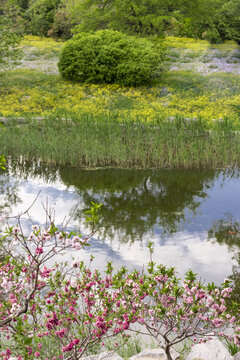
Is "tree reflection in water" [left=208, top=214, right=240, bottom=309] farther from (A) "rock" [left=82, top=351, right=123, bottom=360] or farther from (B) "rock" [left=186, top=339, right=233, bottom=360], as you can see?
(A) "rock" [left=82, top=351, right=123, bottom=360]

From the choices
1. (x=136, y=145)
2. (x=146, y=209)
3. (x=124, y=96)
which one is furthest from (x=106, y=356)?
(x=124, y=96)

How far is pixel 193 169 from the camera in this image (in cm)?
870

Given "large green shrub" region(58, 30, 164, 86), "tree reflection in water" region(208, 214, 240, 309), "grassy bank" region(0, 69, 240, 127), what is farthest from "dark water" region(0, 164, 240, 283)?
"large green shrub" region(58, 30, 164, 86)

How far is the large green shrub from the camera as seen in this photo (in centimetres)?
1877

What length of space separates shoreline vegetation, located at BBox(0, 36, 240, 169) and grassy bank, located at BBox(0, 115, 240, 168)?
0.8 inches

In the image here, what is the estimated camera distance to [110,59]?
18859 mm

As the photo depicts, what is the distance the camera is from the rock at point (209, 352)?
2.55 meters

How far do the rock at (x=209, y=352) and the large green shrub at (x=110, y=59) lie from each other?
55.8 feet

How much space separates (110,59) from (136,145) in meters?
11.2

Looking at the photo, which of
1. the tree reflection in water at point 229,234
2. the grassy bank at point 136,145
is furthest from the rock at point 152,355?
the grassy bank at point 136,145

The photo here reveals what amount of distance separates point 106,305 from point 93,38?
60.1ft

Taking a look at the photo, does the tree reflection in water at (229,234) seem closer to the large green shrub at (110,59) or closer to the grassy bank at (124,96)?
the grassy bank at (124,96)

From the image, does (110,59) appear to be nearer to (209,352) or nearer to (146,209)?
(146,209)

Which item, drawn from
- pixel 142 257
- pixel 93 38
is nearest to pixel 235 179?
pixel 142 257
